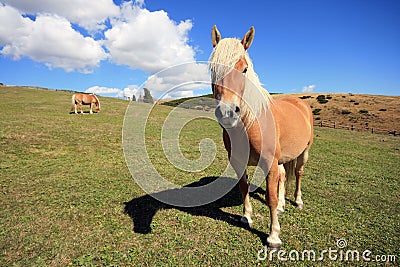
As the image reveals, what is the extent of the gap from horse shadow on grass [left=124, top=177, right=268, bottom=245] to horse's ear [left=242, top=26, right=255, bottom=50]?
3.51 m

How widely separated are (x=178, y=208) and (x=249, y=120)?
10.1ft

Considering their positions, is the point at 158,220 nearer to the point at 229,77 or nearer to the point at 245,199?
the point at 245,199

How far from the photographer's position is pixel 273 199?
12.4 feet

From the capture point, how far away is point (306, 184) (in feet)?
23.8

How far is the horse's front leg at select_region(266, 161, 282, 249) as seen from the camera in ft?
→ 12.0

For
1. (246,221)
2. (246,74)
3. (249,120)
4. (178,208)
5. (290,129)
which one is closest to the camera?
(246,74)

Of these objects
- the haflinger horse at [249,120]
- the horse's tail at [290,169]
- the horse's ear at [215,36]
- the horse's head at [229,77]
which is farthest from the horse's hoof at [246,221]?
the horse's ear at [215,36]

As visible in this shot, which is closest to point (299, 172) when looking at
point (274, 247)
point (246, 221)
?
point (246, 221)

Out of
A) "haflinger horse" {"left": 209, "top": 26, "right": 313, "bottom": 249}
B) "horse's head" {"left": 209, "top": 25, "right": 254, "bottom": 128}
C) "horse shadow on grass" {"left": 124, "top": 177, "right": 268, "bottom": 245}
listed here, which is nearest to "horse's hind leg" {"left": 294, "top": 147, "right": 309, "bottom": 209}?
"haflinger horse" {"left": 209, "top": 26, "right": 313, "bottom": 249}

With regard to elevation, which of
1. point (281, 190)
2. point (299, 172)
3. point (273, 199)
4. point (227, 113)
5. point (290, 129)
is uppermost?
point (227, 113)

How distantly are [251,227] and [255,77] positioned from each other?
3.08m

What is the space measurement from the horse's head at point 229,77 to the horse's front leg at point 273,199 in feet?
4.60

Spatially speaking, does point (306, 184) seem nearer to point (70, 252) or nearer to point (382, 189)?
point (382, 189)

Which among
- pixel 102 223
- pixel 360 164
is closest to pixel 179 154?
pixel 102 223
